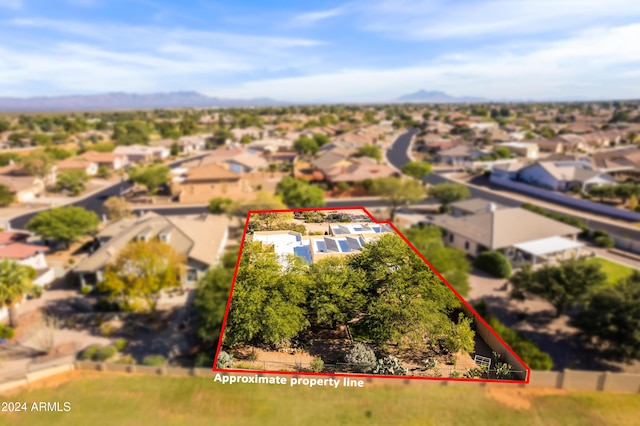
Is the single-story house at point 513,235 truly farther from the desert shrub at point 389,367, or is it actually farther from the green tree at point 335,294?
the desert shrub at point 389,367

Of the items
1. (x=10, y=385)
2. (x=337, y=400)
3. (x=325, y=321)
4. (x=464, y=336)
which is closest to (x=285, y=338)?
(x=325, y=321)

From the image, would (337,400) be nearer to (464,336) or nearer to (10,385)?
(464,336)

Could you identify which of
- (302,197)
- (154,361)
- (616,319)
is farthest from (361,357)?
(302,197)

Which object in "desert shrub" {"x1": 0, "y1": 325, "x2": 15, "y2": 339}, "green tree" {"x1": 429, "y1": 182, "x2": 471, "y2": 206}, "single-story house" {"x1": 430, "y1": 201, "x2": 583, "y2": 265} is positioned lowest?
"desert shrub" {"x1": 0, "y1": 325, "x2": 15, "y2": 339}

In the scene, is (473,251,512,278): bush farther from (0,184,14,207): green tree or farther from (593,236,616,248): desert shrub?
(0,184,14,207): green tree

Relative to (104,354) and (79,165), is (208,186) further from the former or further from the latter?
(104,354)

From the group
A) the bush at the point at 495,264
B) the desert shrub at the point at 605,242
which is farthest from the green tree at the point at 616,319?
the desert shrub at the point at 605,242

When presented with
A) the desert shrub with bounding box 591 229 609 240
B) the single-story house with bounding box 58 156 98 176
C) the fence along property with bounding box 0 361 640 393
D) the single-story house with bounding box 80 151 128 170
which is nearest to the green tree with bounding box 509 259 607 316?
the fence along property with bounding box 0 361 640 393
